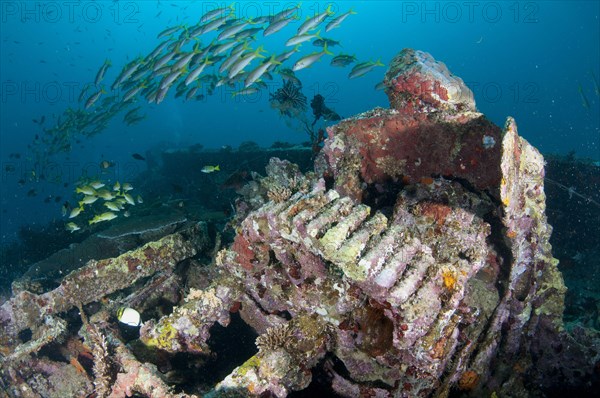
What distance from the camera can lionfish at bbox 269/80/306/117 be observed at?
33.9ft

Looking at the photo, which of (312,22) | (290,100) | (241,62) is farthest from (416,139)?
(312,22)

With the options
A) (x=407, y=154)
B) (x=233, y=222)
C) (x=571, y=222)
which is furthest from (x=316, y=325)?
(x=571, y=222)

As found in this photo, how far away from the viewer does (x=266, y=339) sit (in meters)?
3.58

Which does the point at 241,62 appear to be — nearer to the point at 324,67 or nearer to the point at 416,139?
the point at 416,139

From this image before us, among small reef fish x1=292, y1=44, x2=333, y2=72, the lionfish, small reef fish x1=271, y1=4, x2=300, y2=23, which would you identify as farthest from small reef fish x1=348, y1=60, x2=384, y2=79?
small reef fish x1=271, y1=4, x2=300, y2=23

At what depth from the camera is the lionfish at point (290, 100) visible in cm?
1034

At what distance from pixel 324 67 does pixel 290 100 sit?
524 ft

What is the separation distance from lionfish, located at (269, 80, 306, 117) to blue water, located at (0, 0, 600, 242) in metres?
52.9

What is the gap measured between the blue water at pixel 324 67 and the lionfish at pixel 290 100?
52.9 m

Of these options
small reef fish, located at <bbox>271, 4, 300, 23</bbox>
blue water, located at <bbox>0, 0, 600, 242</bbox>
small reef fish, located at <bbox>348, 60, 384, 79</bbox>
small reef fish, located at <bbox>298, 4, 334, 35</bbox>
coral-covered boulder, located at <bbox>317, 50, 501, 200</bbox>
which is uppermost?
blue water, located at <bbox>0, 0, 600, 242</bbox>

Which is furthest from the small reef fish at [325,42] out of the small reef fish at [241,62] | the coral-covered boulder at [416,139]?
the coral-covered boulder at [416,139]

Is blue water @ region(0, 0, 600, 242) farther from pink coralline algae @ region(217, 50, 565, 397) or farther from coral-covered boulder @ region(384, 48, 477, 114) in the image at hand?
coral-covered boulder @ region(384, 48, 477, 114)

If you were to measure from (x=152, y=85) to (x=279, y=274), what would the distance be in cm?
1233

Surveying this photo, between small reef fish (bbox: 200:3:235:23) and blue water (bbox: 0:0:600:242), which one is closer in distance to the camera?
small reef fish (bbox: 200:3:235:23)
